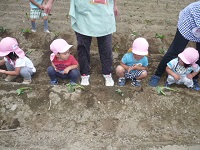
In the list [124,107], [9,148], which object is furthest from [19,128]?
[124,107]

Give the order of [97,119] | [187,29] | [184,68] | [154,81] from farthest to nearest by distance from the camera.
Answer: [154,81]
[184,68]
[187,29]
[97,119]

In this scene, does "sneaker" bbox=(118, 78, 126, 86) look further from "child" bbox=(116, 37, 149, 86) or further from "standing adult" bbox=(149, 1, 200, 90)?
"standing adult" bbox=(149, 1, 200, 90)

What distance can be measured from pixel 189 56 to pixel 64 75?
1756 mm

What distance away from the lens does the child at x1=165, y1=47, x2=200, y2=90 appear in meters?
3.52

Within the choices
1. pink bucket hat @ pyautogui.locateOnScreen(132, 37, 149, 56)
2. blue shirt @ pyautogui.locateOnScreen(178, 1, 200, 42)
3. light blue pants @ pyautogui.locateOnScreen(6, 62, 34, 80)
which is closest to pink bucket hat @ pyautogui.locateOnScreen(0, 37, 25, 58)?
light blue pants @ pyautogui.locateOnScreen(6, 62, 34, 80)

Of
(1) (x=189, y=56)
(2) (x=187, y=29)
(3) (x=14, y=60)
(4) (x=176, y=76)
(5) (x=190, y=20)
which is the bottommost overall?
(4) (x=176, y=76)

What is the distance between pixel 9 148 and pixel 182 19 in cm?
251

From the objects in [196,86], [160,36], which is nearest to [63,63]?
[196,86]

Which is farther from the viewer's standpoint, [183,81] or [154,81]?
[154,81]

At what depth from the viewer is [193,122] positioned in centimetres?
296

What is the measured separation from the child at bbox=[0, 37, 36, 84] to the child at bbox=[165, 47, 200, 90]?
2.02 meters

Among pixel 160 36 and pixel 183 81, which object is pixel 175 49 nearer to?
pixel 183 81

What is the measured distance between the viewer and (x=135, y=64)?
147 inches

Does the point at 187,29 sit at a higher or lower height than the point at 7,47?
higher
